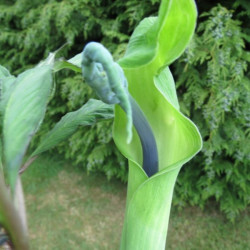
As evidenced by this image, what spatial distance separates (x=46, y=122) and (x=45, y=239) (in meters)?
0.79

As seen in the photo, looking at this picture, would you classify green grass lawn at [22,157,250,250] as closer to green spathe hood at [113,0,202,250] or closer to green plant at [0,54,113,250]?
green spathe hood at [113,0,202,250]

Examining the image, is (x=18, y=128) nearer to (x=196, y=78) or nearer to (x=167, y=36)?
(x=167, y=36)

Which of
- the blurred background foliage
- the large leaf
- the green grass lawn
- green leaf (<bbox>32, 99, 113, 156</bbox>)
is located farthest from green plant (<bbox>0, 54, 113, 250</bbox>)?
the green grass lawn

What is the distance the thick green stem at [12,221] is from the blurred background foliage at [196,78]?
1.12 m

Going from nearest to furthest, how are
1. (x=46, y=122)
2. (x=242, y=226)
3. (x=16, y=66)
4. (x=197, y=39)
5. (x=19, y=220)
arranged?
(x=19, y=220) < (x=197, y=39) < (x=242, y=226) < (x=46, y=122) < (x=16, y=66)

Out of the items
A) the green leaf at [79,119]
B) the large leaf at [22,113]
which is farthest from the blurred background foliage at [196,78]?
the large leaf at [22,113]

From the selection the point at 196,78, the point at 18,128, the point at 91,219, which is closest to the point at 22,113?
the point at 18,128

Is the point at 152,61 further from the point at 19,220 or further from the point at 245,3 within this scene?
the point at 245,3

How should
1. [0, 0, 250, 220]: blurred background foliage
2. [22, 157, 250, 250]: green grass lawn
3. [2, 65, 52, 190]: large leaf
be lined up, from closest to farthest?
1. [2, 65, 52, 190]: large leaf
2. [0, 0, 250, 220]: blurred background foliage
3. [22, 157, 250, 250]: green grass lawn

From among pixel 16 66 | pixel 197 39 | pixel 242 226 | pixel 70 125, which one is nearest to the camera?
pixel 70 125

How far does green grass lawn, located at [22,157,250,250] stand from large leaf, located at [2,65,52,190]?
1.53 meters

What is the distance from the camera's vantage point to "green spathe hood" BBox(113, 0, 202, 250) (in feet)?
0.88

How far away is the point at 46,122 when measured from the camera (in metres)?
2.10

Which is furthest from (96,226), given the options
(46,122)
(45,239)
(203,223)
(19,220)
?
(19,220)
